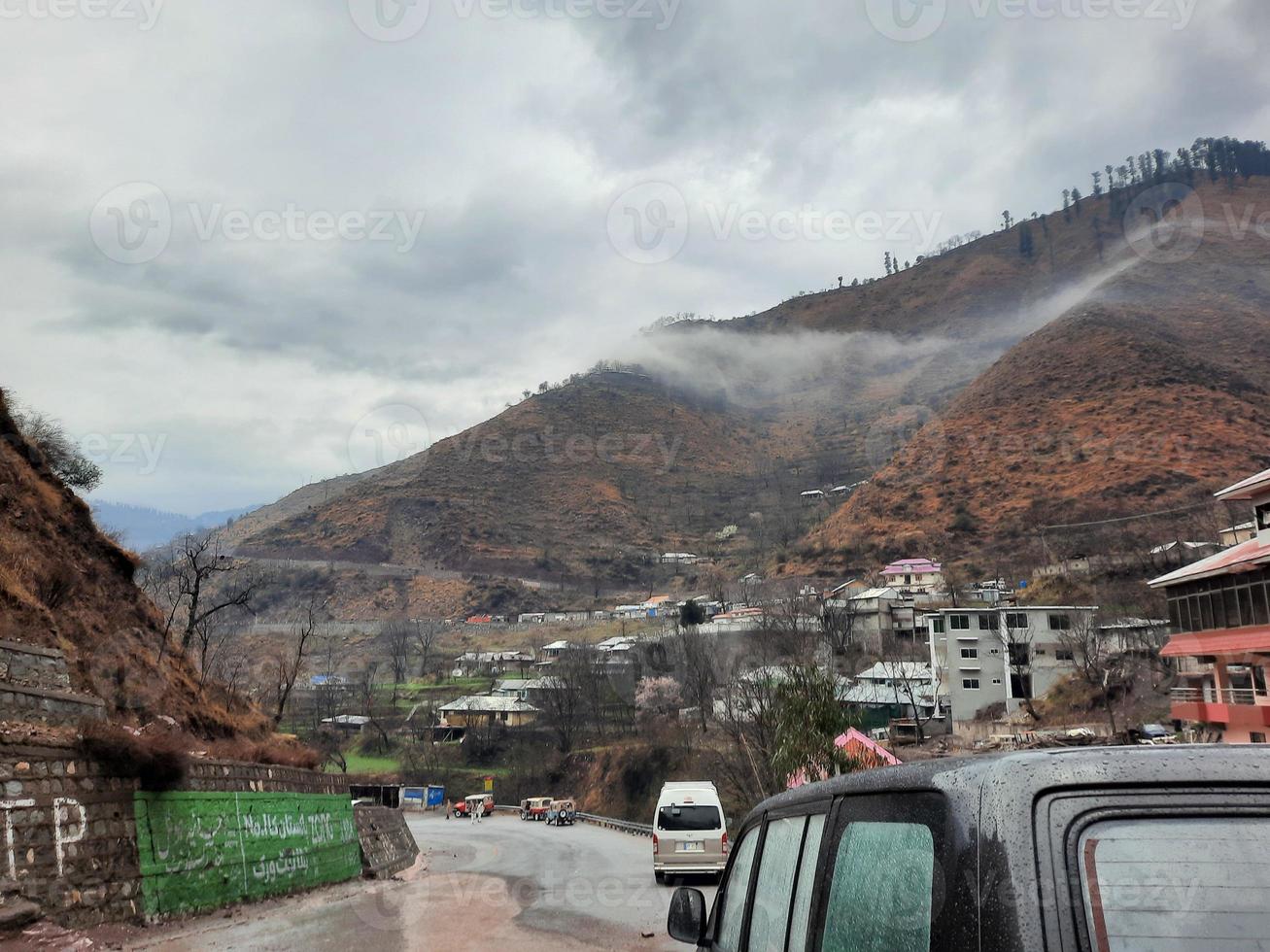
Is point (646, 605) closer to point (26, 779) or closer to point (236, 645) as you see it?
point (236, 645)

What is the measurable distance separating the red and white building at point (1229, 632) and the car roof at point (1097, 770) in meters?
26.9

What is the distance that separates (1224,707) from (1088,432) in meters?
76.8

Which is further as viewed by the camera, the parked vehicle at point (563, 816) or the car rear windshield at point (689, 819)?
the parked vehicle at point (563, 816)

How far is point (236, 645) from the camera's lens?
3873 inches

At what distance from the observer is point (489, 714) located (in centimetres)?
7831

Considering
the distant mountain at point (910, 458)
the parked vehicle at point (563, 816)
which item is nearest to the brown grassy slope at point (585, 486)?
the distant mountain at point (910, 458)

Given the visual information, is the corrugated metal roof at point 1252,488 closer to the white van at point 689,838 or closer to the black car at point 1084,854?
the white van at point 689,838

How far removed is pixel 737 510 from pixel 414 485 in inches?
2216

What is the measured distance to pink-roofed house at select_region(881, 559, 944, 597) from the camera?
87.5 metres

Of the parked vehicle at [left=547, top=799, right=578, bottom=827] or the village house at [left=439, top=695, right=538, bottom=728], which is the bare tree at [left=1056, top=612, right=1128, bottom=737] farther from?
the village house at [left=439, top=695, right=538, bottom=728]

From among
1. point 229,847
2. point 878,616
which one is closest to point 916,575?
point 878,616

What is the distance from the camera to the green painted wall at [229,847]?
1234cm
